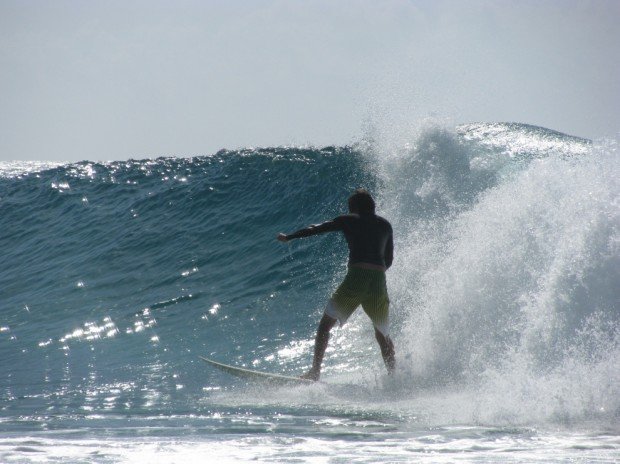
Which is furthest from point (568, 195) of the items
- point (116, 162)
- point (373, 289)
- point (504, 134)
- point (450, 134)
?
point (116, 162)

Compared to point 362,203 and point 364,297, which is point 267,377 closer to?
point 364,297

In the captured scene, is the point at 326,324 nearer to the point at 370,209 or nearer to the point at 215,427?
the point at 370,209

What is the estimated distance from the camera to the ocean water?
4.53m

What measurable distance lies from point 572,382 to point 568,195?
2268mm

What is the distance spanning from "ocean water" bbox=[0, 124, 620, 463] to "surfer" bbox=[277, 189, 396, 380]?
40 centimetres

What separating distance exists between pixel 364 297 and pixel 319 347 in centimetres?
60

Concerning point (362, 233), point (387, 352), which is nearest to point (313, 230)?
point (362, 233)

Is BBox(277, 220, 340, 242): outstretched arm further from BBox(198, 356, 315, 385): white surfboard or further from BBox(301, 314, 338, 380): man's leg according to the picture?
BBox(198, 356, 315, 385): white surfboard

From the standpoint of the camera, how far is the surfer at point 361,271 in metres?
6.61

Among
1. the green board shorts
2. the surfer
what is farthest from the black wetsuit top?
the green board shorts

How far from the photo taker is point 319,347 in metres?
6.65

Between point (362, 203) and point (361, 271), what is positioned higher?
point (362, 203)

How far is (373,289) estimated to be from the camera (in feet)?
21.8

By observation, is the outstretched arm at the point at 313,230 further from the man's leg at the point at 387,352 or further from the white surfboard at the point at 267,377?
the white surfboard at the point at 267,377
